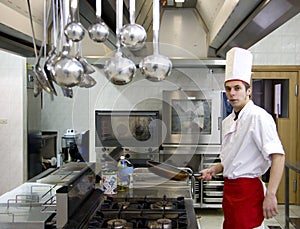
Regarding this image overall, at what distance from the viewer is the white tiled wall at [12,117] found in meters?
3.79

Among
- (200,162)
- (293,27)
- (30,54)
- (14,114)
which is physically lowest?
(200,162)

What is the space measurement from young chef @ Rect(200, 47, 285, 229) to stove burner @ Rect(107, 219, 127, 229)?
2.60 feet

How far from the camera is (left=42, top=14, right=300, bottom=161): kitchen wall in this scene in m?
4.32

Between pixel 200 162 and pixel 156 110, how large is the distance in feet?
2.72

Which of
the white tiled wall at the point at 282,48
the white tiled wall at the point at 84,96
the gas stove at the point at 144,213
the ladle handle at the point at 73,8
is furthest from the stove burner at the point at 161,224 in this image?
the white tiled wall at the point at 282,48

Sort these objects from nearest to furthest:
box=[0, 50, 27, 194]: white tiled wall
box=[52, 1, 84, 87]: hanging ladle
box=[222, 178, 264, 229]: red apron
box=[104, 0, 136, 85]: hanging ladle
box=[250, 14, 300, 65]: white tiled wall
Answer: box=[52, 1, 84, 87]: hanging ladle, box=[104, 0, 136, 85]: hanging ladle, box=[222, 178, 264, 229]: red apron, box=[0, 50, 27, 194]: white tiled wall, box=[250, 14, 300, 65]: white tiled wall

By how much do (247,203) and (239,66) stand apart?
759 millimetres

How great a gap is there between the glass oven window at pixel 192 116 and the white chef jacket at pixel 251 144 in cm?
209

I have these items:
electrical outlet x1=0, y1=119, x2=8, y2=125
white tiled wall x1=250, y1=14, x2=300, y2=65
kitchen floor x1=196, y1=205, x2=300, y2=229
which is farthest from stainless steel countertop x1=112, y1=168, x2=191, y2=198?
white tiled wall x1=250, y1=14, x2=300, y2=65

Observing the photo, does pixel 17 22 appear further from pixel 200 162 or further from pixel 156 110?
pixel 200 162

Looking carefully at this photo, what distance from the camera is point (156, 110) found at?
4.34 m

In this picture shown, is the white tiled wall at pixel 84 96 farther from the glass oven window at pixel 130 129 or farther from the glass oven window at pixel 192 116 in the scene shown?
the glass oven window at pixel 192 116

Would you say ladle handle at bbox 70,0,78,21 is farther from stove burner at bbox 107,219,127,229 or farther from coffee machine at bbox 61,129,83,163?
coffee machine at bbox 61,129,83,163

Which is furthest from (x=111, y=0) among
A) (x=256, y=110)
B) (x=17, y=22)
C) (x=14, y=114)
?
(x=14, y=114)
